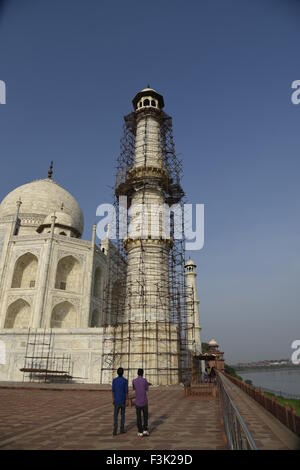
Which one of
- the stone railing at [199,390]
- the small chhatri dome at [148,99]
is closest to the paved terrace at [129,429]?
the stone railing at [199,390]

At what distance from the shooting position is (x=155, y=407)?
29.8 ft

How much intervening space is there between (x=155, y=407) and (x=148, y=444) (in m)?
4.48

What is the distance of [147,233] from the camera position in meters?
20.5

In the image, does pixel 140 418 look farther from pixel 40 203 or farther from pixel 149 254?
pixel 40 203

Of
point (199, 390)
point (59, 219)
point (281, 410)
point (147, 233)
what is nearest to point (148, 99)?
point (147, 233)

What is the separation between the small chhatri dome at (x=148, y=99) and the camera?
25609 mm

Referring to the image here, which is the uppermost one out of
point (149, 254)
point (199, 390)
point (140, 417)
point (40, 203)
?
point (40, 203)

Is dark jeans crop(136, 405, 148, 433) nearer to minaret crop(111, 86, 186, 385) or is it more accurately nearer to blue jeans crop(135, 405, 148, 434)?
blue jeans crop(135, 405, 148, 434)

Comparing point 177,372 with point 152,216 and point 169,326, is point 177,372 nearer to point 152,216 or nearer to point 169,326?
point 169,326

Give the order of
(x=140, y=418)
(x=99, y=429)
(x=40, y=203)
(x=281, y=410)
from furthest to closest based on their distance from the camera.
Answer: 1. (x=40, y=203)
2. (x=281, y=410)
3. (x=99, y=429)
4. (x=140, y=418)

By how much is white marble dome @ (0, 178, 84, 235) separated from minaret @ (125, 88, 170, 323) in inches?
512

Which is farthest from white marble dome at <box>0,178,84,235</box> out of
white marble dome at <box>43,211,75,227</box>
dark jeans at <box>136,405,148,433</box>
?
dark jeans at <box>136,405,148,433</box>

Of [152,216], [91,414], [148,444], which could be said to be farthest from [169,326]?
[148,444]

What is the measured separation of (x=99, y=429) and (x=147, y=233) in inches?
587
